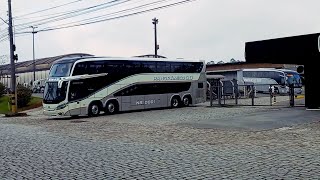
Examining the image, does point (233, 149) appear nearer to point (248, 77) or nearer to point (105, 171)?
point (105, 171)

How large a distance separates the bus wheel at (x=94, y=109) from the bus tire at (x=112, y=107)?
0.69 metres

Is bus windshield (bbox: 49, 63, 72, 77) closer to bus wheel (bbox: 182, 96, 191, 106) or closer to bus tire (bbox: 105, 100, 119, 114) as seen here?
bus tire (bbox: 105, 100, 119, 114)

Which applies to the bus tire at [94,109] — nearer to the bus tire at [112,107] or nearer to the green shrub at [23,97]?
the bus tire at [112,107]

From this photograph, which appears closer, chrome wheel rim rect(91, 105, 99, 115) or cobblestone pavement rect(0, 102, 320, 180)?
cobblestone pavement rect(0, 102, 320, 180)

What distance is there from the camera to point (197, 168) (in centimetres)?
901

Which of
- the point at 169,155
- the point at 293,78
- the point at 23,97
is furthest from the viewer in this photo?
the point at 293,78

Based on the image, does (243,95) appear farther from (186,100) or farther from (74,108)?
(74,108)

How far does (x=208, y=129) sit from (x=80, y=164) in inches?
341

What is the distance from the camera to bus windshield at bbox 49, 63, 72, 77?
1085 inches

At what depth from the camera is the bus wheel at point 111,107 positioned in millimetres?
29591

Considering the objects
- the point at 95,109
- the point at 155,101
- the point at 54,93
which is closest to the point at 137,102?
the point at 155,101

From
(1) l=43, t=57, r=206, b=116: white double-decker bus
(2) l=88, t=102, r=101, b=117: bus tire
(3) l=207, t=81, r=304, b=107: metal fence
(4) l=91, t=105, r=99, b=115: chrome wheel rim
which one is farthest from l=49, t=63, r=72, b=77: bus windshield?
(3) l=207, t=81, r=304, b=107: metal fence

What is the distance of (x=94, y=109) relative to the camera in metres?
28.8

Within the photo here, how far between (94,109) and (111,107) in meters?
1.43
